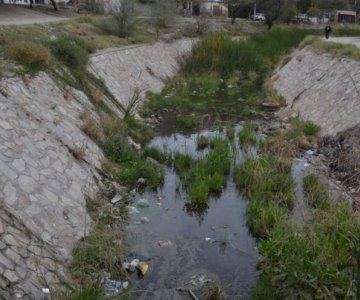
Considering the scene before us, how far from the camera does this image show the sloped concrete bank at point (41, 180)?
6.07 metres

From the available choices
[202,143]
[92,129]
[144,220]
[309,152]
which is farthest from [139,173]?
[309,152]

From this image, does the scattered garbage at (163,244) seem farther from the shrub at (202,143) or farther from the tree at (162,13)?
the tree at (162,13)

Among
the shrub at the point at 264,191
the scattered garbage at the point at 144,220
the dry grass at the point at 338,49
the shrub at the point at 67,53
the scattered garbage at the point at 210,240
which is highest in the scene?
the shrub at the point at 67,53

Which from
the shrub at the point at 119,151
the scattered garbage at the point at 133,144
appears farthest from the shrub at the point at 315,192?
the scattered garbage at the point at 133,144

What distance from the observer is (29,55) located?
12312 millimetres

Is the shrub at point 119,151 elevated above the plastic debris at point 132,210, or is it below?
above

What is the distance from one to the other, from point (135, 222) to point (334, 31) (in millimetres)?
46049

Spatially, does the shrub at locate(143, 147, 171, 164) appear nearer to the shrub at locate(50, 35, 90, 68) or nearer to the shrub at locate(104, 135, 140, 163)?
the shrub at locate(104, 135, 140, 163)

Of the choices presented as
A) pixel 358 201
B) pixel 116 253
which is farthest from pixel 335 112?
pixel 116 253

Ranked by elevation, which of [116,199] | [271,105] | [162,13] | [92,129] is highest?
[162,13]

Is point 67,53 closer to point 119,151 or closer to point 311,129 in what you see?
point 119,151

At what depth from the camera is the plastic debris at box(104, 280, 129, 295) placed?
21.1ft

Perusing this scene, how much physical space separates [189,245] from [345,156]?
17.9 ft

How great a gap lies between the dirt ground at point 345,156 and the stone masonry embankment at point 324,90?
414mm
